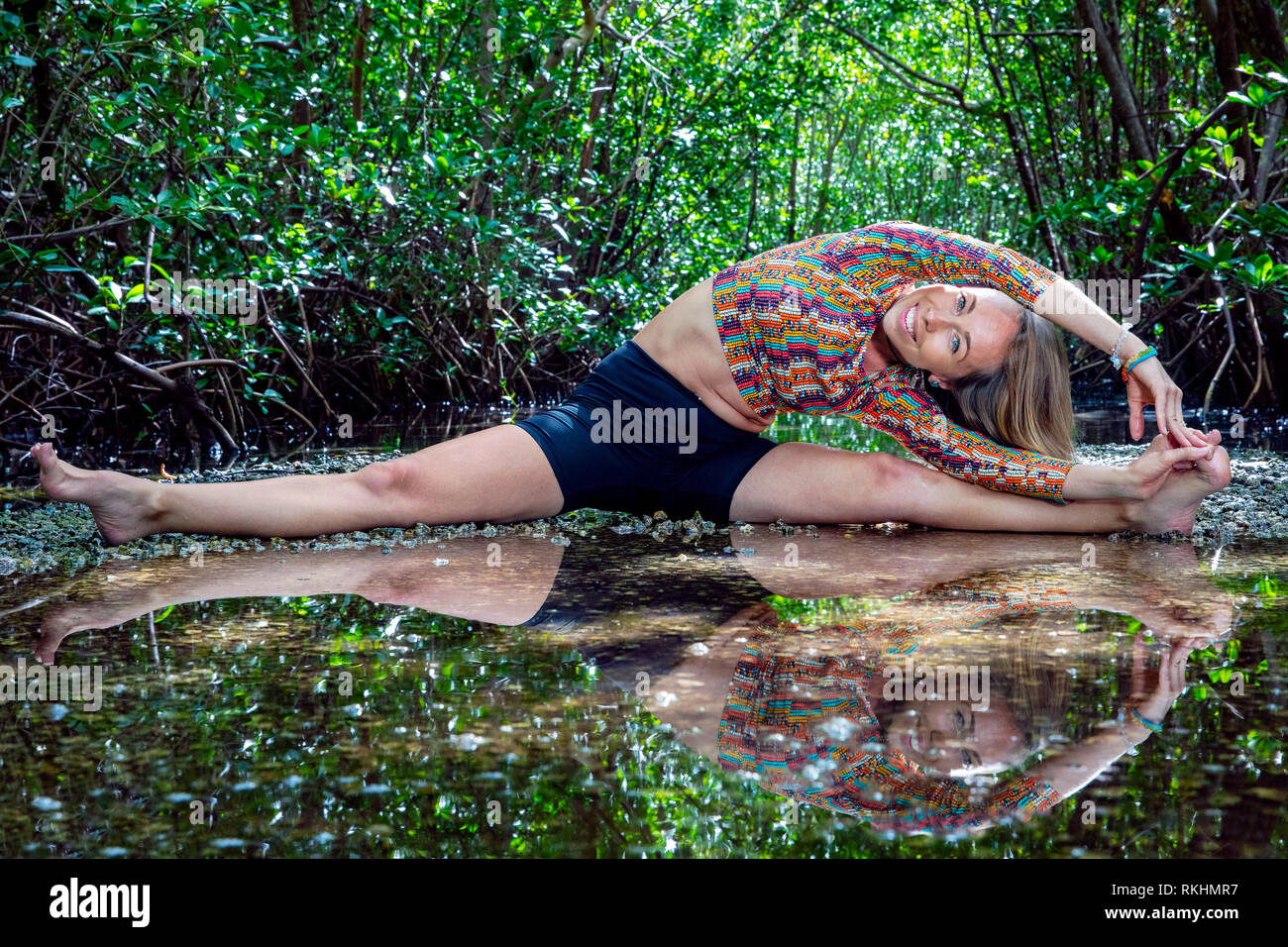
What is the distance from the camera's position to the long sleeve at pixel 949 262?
259cm

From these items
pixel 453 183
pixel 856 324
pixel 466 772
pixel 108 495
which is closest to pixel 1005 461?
pixel 856 324

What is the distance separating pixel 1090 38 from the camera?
636cm

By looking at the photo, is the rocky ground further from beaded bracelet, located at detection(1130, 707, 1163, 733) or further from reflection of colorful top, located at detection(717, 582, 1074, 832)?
beaded bracelet, located at detection(1130, 707, 1163, 733)

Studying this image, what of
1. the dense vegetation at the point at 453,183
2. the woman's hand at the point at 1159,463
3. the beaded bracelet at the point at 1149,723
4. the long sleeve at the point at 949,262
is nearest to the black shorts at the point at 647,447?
the long sleeve at the point at 949,262

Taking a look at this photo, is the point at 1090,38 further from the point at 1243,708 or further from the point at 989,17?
the point at 1243,708

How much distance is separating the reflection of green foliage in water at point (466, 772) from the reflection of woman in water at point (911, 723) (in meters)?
0.04

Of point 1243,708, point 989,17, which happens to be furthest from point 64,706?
point 989,17

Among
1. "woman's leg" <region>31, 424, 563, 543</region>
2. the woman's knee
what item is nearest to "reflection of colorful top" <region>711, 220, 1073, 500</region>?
"woman's leg" <region>31, 424, 563, 543</region>

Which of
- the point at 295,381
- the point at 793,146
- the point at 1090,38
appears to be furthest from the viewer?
the point at 793,146

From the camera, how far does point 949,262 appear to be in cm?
264

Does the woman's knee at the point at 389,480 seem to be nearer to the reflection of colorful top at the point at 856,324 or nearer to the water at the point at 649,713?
the water at the point at 649,713

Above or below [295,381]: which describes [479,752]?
below
